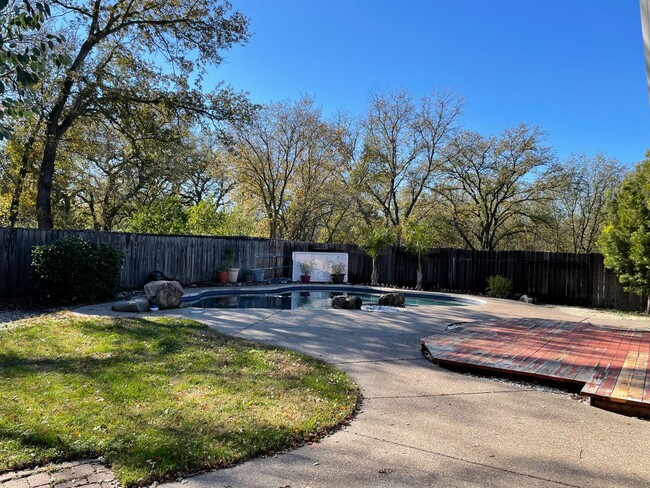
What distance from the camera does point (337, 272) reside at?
17.3m

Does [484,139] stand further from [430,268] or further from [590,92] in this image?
[430,268]

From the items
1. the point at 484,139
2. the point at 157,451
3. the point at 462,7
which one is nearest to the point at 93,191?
the point at 462,7

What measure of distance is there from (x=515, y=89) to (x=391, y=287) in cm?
1070

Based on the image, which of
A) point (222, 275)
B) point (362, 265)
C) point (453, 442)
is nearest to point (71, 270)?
point (222, 275)

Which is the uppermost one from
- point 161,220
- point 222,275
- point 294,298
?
point 161,220

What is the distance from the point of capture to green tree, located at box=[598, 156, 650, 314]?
993 centimetres

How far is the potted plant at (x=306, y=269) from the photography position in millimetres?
16953

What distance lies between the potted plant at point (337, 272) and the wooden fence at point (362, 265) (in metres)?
0.76

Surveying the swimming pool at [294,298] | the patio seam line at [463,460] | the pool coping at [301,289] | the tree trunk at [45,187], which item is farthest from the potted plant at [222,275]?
the patio seam line at [463,460]

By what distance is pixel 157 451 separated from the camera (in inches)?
102

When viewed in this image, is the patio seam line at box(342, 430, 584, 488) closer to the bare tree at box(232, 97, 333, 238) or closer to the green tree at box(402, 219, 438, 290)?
the green tree at box(402, 219, 438, 290)

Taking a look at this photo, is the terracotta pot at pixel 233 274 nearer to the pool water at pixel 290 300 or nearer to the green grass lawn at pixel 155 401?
the pool water at pixel 290 300

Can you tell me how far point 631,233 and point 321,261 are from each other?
1032 cm

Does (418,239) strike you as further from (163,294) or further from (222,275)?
(163,294)
